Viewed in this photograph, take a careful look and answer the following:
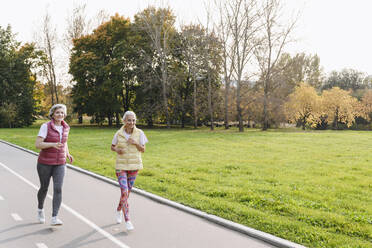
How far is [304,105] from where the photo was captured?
136 ft

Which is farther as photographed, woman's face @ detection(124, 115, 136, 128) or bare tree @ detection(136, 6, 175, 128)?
bare tree @ detection(136, 6, 175, 128)

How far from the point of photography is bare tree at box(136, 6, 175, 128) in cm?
3397

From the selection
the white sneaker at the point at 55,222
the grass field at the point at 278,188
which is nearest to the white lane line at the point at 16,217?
the white sneaker at the point at 55,222

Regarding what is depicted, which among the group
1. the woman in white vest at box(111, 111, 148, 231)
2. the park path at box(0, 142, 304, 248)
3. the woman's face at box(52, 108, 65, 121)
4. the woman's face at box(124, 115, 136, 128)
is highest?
the woman's face at box(52, 108, 65, 121)

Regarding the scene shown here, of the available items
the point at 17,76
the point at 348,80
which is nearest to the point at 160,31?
the point at 17,76

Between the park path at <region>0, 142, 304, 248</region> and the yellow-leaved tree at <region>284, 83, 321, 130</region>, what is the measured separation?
122 ft

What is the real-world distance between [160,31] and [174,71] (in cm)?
507

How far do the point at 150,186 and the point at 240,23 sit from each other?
23984 millimetres

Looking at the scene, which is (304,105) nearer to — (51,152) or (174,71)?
(174,71)

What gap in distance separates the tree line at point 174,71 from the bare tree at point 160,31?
114 millimetres

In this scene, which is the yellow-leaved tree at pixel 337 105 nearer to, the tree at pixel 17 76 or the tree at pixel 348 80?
the tree at pixel 348 80

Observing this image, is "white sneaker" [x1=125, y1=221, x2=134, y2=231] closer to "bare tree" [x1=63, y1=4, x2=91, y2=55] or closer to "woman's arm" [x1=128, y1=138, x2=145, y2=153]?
"woman's arm" [x1=128, y1=138, x2=145, y2=153]

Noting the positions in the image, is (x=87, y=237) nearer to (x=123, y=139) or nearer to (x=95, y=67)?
(x=123, y=139)

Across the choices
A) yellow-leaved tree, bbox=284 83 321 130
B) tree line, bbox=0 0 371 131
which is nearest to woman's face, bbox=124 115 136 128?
tree line, bbox=0 0 371 131
